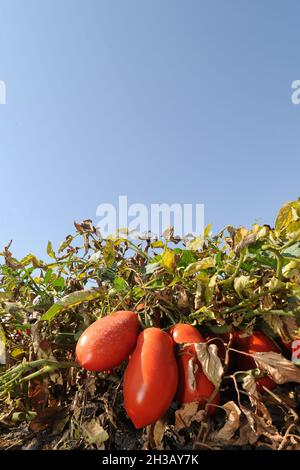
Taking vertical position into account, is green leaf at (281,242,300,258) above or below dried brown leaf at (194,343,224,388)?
above

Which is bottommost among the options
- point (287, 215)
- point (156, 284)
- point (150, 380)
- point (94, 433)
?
point (94, 433)

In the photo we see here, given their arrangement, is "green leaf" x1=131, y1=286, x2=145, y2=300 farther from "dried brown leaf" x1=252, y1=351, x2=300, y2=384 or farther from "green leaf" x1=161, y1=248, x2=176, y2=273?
A: "dried brown leaf" x1=252, y1=351, x2=300, y2=384

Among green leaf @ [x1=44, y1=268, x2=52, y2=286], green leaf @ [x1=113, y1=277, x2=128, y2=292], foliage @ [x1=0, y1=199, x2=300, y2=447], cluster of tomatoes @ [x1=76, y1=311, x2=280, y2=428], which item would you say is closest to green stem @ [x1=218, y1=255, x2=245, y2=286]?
foliage @ [x1=0, y1=199, x2=300, y2=447]

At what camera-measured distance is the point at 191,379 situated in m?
0.69

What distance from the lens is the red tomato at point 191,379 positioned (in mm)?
687

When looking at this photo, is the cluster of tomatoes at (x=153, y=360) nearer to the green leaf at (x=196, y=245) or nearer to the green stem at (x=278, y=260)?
the green stem at (x=278, y=260)

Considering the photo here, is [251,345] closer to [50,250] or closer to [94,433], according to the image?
[94,433]

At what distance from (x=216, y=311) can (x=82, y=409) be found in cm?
33

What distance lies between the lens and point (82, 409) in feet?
2.54

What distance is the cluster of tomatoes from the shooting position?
0.67 meters

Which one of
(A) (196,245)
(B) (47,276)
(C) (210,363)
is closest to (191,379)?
(C) (210,363)

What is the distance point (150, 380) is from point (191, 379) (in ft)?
0.24
